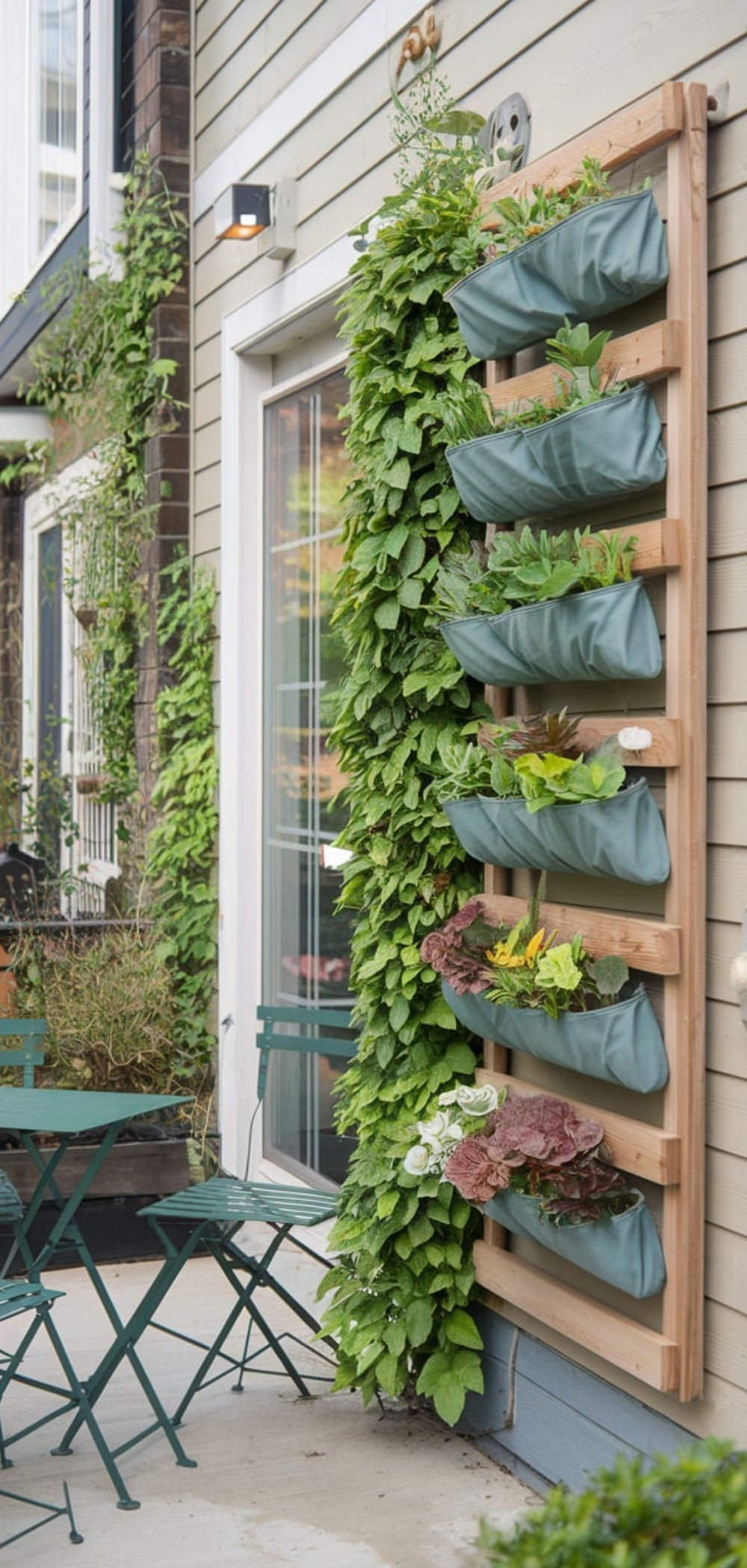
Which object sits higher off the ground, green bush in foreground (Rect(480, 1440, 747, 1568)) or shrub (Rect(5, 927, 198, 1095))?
green bush in foreground (Rect(480, 1440, 747, 1568))

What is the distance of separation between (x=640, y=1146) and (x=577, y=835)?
1.83 feet

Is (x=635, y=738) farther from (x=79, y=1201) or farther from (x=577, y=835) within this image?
(x=79, y=1201)

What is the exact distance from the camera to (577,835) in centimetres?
297

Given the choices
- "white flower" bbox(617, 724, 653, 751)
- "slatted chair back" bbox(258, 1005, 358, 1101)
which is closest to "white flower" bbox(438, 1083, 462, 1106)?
"slatted chair back" bbox(258, 1005, 358, 1101)

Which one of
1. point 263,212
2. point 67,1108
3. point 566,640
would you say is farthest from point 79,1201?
point 263,212

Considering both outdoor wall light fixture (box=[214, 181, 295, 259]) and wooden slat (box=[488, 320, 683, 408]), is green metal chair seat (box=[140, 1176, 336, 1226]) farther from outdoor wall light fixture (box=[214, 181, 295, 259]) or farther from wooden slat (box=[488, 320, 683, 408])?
outdoor wall light fixture (box=[214, 181, 295, 259])

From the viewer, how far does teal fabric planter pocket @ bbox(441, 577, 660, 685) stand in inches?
113

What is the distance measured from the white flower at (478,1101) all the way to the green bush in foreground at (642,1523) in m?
1.71

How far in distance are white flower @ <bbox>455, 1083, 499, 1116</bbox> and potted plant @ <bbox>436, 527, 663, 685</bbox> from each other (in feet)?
2.75

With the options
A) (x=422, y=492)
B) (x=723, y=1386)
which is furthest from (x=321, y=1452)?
(x=422, y=492)

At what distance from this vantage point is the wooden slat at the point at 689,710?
2.81m

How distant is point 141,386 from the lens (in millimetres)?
6426

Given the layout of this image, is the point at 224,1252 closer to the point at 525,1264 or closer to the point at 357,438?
the point at 525,1264

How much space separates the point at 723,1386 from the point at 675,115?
7.05 feet
